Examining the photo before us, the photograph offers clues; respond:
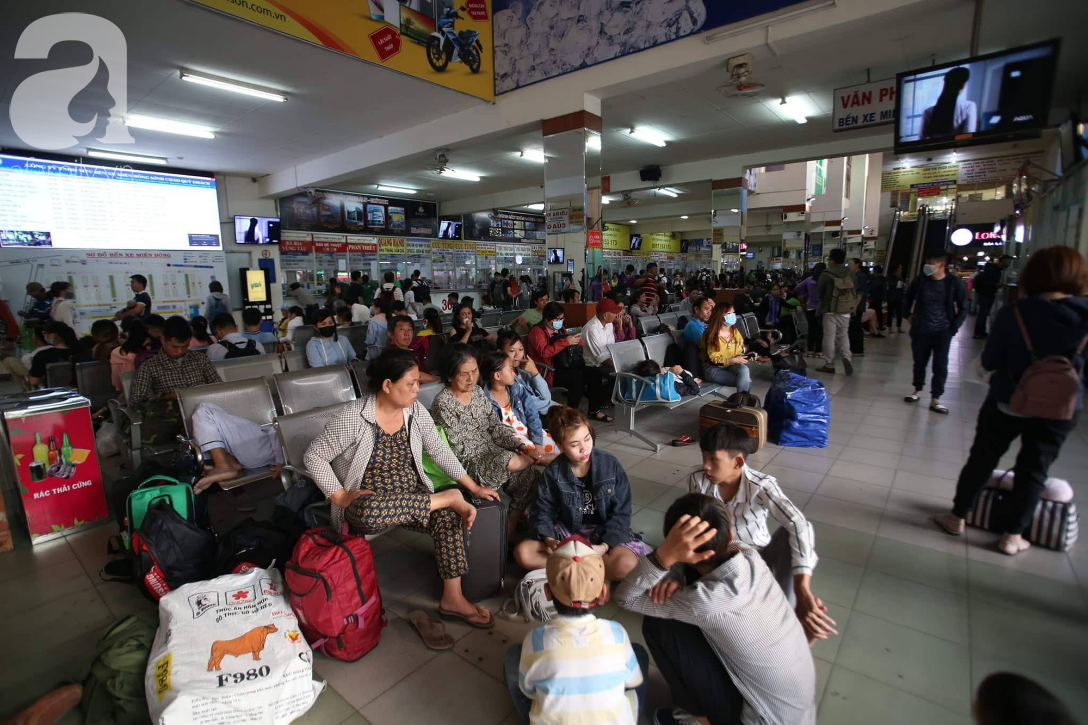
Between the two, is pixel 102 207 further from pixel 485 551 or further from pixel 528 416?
pixel 485 551

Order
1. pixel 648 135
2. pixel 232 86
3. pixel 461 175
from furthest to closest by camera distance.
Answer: pixel 461 175
pixel 648 135
pixel 232 86

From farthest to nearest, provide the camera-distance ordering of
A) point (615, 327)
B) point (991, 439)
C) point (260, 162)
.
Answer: point (260, 162) → point (615, 327) → point (991, 439)

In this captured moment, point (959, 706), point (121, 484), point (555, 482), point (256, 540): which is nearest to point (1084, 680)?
point (959, 706)

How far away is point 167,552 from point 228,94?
21.4 ft

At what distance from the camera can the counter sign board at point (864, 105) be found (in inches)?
240

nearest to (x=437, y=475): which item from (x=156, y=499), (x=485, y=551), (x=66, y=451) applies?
(x=485, y=551)

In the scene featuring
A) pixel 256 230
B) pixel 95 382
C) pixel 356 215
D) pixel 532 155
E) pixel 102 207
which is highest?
pixel 532 155

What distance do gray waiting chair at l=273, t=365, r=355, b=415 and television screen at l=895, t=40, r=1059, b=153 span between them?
18.8 ft

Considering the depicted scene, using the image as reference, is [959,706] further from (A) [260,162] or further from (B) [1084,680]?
(A) [260,162]

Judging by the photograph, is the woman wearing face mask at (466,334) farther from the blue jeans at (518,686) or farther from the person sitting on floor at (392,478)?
the blue jeans at (518,686)

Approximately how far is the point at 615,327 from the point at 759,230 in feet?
77.0

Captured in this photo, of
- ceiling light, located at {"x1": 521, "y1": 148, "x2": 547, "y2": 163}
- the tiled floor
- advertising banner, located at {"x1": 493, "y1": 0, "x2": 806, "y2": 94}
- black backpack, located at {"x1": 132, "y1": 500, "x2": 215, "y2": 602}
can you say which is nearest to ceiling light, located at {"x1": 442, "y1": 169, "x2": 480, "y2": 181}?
ceiling light, located at {"x1": 521, "y1": 148, "x2": 547, "y2": 163}

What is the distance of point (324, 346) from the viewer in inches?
205

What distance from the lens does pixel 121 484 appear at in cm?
305
